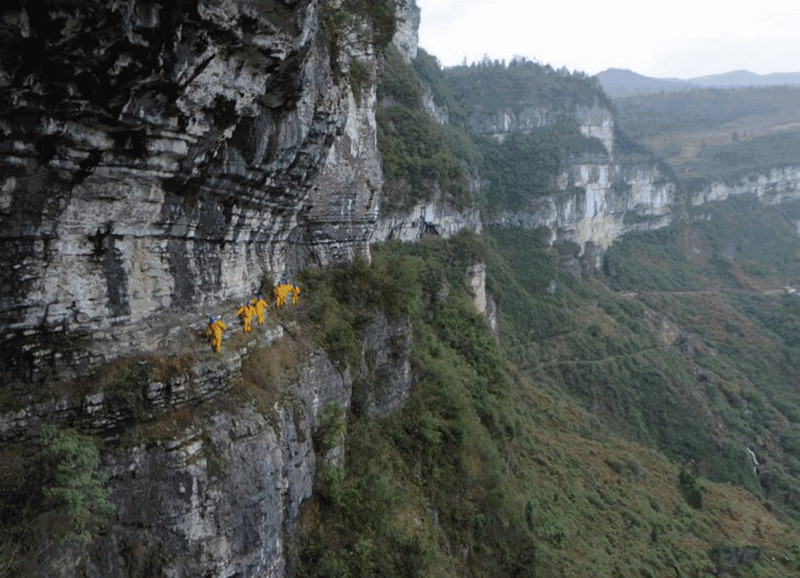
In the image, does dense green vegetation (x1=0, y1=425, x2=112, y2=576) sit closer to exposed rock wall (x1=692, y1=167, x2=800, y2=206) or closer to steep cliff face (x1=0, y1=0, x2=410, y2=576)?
steep cliff face (x1=0, y1=0, x2=410, y2=576)

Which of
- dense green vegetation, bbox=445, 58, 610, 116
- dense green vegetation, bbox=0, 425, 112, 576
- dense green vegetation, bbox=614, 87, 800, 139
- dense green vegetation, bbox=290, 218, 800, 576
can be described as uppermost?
dense green vegetation, bbox=614, 87, 800, 139

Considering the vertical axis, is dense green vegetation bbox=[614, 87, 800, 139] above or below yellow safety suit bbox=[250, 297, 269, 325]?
above

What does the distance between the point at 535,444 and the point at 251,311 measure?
19646 millimetres

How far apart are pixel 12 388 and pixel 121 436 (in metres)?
1.49

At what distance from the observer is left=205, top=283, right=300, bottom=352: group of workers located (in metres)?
9.20

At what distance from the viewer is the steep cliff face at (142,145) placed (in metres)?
5.65

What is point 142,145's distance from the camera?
274 inches

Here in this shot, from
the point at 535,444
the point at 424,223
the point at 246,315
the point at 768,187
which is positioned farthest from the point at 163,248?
the point at 768,187

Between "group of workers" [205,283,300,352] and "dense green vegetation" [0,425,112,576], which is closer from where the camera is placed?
"dense green vegetation" [0,425,112,576]

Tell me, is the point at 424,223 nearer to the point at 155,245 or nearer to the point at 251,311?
the point at 251,311

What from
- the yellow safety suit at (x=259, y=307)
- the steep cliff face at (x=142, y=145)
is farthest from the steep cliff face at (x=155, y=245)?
the yellow safety suit at (x=259, y=307)

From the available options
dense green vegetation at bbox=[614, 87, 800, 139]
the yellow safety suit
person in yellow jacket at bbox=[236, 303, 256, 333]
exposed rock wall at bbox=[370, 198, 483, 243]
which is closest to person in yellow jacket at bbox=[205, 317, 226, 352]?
person in yellow jacket at bbox=[236, 303, 256, 333]

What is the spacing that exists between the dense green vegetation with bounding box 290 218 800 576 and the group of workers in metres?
0.72

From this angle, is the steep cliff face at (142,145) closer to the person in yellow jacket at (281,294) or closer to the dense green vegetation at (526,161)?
the person in yellow jacket at (281,294)
